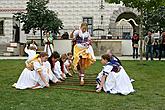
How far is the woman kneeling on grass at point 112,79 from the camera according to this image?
10.3 meters

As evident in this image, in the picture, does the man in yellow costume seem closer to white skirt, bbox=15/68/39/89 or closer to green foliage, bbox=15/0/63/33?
white skirt, bbox=15/68/39/89

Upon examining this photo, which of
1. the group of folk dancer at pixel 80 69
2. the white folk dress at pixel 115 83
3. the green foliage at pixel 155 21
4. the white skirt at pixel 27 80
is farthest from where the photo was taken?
the green foliage at pixel 155 21

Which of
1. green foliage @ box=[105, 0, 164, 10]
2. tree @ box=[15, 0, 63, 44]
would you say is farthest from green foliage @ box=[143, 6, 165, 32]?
green foliage @ box=[105, 0, 164, 10]

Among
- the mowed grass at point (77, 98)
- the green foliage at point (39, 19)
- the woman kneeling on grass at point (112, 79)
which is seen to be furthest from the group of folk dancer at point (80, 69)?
the green foliage at point (39, 19)

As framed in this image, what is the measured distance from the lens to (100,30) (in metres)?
36.3

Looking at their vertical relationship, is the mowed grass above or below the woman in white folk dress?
below

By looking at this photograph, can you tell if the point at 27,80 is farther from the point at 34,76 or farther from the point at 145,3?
the point at 145,3

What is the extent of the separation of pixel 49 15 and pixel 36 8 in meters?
1.25

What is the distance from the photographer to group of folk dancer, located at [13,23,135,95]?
10367mm

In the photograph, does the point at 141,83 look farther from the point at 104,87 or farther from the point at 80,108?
the point at 80,108

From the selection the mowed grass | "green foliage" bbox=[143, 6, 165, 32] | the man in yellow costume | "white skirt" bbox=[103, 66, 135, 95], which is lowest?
the mowed grass

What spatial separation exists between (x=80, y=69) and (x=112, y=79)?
169 centimetres

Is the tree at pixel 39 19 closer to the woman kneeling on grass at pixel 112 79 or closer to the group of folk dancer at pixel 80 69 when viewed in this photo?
the group of folk dancer at pixel 80 69

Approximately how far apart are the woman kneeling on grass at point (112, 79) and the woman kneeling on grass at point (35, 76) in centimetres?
163
